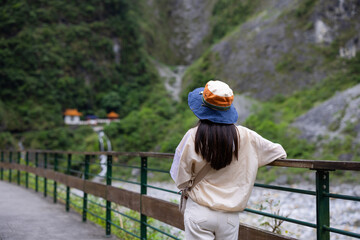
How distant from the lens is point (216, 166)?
2135mm

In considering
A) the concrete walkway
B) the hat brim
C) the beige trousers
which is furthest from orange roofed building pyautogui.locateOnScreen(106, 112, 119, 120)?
the beige trousers

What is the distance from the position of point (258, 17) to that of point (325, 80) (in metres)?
17.2

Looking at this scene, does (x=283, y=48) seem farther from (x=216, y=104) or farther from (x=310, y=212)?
(x=216, y=104)

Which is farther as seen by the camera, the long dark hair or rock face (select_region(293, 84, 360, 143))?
rock face (select_region(293, 84, 360, 143))

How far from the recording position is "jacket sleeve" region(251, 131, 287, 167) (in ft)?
7.28

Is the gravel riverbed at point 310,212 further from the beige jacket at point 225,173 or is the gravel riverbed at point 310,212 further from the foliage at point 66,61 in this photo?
the foliage at point 66,61

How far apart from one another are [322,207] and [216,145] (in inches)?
28.0

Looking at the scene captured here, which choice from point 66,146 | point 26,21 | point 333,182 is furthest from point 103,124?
point 333,182

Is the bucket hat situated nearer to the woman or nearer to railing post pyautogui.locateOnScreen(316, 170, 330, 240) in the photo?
the woman

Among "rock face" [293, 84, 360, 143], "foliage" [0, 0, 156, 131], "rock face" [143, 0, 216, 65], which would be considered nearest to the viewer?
"rock face" [293, 84, 360, 143]

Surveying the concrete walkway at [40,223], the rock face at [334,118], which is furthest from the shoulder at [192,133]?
the rock face at [334,118]

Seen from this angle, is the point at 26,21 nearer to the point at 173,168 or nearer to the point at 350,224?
the point at 350,224

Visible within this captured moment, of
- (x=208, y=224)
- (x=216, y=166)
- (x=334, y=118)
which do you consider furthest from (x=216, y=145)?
(x=334, y=118)

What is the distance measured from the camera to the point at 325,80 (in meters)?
35.7
